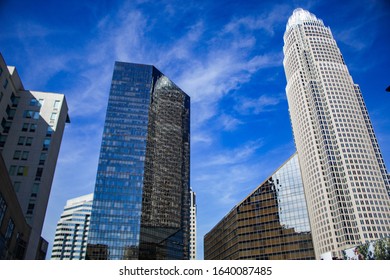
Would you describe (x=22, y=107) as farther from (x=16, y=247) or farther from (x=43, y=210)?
(x=16, y=247)

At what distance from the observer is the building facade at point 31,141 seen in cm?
4528

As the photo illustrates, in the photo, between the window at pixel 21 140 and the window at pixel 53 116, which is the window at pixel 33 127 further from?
the window at pixel 53 116

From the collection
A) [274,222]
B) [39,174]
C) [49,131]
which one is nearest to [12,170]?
[39,174]

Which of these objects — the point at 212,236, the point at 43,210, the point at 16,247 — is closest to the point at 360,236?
the point at 212,236

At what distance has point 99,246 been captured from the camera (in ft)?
317

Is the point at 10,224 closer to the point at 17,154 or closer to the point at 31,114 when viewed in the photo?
the point at 17,154

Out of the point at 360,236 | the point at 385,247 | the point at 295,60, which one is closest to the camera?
the point at 385,247

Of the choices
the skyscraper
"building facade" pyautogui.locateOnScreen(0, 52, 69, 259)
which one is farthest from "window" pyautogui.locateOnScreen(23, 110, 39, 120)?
the skyscraper

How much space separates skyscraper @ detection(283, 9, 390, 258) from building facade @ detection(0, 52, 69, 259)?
78.2 m

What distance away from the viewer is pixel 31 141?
4916 centimetres

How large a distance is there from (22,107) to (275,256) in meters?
70.4

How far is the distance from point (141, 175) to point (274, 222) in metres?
46.5
